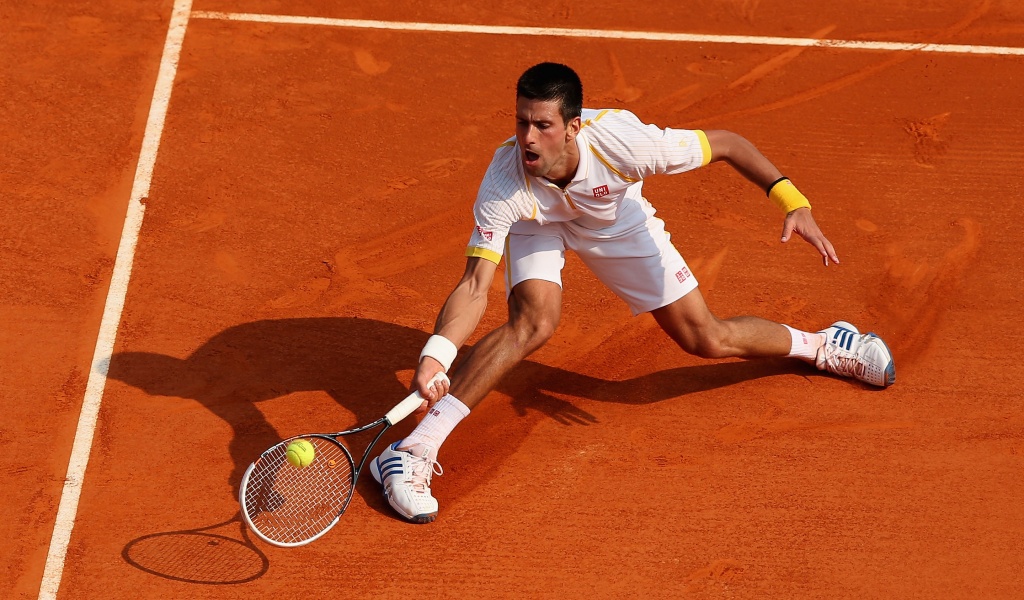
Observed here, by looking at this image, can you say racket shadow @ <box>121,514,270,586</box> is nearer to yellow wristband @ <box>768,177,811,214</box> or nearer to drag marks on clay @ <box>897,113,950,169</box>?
yellow wristband @ <box>768,177,811,214</box>

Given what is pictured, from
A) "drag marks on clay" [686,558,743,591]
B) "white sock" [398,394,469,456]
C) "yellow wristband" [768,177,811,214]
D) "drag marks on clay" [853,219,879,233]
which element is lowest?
"drag marks on clay" [686,558,743,591]

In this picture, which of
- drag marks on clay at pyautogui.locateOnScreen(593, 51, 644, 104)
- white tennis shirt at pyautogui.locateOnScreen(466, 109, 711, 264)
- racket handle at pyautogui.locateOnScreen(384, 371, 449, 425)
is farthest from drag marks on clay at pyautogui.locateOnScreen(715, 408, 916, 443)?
drag marks on clay at pyautogui.locateOnScreen(593, 51, 644, 104)

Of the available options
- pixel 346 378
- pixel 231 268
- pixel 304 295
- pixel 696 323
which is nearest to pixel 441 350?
pixel 346 378

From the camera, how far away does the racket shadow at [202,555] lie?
5.37m

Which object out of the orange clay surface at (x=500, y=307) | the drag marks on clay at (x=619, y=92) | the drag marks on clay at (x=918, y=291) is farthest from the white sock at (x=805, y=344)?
the drag marks on clay at (x=619, y=92)

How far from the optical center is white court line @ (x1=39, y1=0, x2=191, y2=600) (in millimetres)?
5527

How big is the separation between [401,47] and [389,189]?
1720mm

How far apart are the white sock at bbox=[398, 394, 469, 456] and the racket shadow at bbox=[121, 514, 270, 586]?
0.89 meters

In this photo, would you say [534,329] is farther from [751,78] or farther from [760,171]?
[751,78]

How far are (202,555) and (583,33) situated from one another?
17.9ft

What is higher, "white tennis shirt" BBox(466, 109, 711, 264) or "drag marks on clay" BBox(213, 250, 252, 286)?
"white tennis shirt" BBox(466, 109, 711, 264)

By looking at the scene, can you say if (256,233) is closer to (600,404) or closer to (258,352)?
(258,352)

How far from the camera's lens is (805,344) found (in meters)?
6.48

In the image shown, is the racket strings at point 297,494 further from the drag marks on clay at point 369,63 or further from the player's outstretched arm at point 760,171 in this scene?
the drag marks on clay at point 369,63
